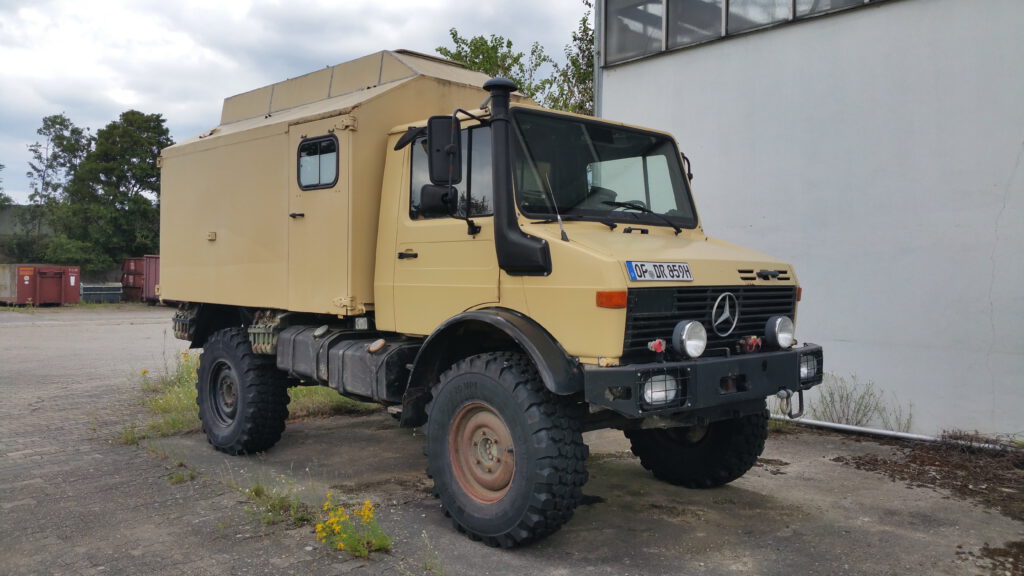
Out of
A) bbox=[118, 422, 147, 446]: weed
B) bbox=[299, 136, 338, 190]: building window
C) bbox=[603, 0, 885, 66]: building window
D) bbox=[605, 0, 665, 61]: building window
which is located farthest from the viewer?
bbox=[605, 0, 665, 61]: building window

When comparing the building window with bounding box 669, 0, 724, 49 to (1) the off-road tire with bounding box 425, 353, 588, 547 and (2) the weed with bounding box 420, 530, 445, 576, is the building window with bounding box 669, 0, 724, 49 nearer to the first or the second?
(1) the off-road tire with bounding box 425, 353, 588, 547

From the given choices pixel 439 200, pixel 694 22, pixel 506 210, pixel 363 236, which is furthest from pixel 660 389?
pixel 694 22

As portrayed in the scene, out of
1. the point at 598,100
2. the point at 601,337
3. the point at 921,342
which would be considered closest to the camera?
the point at 601,337

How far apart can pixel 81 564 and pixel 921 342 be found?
6887 millimetres

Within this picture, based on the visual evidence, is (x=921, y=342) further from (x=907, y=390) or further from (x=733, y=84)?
(x=733, y=84)

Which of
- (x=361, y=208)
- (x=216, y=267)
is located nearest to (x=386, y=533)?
(x=361, y=208)

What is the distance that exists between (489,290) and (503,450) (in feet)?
3.18

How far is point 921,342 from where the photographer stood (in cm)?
732

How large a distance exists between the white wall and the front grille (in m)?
2.86

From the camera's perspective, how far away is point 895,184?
748 centimetres

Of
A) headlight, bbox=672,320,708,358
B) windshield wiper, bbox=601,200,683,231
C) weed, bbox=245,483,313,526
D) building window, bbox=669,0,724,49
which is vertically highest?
building window, bbox=669,0,724,49

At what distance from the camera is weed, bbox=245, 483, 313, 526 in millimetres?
4902

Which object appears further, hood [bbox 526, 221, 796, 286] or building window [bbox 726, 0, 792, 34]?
building window [bbox 726, 0, 792, 34]

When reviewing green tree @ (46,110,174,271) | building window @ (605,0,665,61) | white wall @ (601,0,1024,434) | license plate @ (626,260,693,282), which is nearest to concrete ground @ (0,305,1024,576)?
white wall @ (601,0,1024,434)
